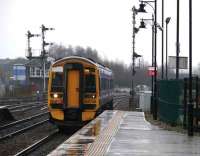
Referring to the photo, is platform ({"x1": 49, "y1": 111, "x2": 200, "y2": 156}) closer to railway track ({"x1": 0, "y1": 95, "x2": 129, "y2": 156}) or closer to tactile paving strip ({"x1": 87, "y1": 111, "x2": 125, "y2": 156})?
tactile paving strip ({"x1": 87, "y1": 111, "x2": 125, "y2": 156})

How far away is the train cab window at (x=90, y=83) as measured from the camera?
83.9ft

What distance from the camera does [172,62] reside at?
26141 mm

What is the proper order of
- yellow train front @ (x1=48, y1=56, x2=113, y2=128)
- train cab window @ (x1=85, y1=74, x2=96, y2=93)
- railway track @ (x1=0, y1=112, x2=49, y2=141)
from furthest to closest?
1. train cab window @ (x1=85, y1=74, x2=96, y2=93)
2. yellow train front @ (x1=48, y1=56, x2=113, y2=128)
3. railway track @ (x1=0, y1=112, x2=49, y2=141)

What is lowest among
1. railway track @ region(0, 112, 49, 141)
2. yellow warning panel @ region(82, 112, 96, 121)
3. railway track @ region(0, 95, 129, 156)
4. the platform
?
railway track @ region(0, 95, 129, 156)

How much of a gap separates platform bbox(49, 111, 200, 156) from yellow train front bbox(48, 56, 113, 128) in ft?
19.4

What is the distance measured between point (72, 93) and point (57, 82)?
2.78 feet

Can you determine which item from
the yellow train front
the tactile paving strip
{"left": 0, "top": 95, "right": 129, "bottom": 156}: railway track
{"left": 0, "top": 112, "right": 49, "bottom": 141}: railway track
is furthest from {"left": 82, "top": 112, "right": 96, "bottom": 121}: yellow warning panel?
the tactile paving strip

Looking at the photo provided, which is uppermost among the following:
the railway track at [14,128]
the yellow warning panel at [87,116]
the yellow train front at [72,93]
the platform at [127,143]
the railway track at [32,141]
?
the yellow train front at [72,93]

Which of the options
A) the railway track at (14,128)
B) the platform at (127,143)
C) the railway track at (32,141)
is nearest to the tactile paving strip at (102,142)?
the platform at (127,143)

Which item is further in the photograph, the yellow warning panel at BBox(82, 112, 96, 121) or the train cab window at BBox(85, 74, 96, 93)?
the train cab window at BBox(85, 74, 96, 93)

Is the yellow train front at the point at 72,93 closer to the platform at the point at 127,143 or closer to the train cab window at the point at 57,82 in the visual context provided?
the train cab window at the point at 57,82

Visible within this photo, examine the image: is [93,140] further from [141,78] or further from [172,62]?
[141,78]

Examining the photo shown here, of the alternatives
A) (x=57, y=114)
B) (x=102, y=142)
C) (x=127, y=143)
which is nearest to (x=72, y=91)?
(x=57, y=114)

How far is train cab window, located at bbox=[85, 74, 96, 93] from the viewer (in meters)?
25.6
